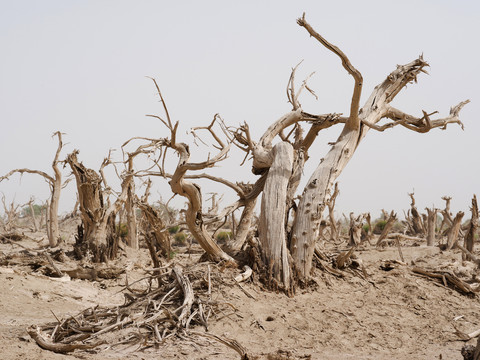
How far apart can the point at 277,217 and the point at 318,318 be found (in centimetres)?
133

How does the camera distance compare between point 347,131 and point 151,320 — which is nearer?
point 151,320

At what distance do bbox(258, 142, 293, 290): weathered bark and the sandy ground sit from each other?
1.05 ft

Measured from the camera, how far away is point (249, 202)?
823 centimetres

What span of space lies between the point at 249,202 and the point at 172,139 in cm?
217

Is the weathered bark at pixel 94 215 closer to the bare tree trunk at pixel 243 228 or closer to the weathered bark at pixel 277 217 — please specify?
the bare tree trunk at pixel 243 228

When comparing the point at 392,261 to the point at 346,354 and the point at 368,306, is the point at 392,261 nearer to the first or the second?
the point at 368,306

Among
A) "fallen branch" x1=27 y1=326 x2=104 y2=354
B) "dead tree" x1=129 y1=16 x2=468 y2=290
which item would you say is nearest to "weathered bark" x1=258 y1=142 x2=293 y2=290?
"dead tree" x1=129 y1=16 x2=468 y2=290

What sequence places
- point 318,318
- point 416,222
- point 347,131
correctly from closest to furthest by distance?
point 318,318, point 347,131, point 416,222

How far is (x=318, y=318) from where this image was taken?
21.5ft

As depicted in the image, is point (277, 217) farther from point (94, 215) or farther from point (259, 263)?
point (94, 215)

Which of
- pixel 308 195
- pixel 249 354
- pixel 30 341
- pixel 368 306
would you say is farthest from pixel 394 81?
pixel 30 341

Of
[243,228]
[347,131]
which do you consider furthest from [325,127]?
[243,228]

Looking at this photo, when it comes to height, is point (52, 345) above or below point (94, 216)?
below

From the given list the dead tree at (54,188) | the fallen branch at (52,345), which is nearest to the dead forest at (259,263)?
the fallen branch at (52,345)
